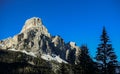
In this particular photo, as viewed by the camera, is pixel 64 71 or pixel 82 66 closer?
pixel 82 66

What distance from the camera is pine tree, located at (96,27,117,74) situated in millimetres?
41219

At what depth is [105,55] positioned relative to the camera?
41.8 metres

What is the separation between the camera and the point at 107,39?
42.9 m

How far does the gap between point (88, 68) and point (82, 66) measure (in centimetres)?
145

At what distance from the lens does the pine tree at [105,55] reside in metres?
41.2

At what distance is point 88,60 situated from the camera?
49.9 meters

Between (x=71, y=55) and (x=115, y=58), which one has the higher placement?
(x=71, y=55)

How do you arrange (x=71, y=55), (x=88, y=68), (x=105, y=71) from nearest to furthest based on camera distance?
(x=105, y=71) → (x=88, y=68) → (x=71, y=55)

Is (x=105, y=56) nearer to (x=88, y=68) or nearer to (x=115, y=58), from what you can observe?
(x=115, y=58)

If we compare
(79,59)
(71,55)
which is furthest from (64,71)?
(79,59)

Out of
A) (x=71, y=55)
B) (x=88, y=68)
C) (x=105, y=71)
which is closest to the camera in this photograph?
(x=105, y=71)

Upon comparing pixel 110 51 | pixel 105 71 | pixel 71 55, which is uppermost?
pixel 71 55

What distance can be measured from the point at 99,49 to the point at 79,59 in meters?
8.85

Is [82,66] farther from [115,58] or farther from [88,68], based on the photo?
[115,58]
